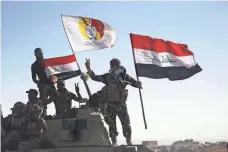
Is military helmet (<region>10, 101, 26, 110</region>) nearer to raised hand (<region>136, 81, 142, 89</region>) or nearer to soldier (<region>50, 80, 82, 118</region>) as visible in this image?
soldier (<region>50, 80, 82, 118</region>)

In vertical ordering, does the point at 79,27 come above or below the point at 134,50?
above

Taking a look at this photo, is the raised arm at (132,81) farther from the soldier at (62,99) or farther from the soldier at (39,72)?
the soldier at (39,72)

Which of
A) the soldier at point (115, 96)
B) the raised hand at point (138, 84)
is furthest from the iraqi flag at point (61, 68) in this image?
the raised hand at point (138, 84)

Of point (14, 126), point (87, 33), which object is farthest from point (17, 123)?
point (87, 33)

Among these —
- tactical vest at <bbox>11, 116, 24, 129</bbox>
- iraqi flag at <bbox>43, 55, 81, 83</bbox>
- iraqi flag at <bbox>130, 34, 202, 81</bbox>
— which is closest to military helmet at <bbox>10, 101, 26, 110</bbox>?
tactical vest at <bbox>11, 116, 24, 129</bbox>

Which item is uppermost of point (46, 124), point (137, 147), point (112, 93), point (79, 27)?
point (79, 27)

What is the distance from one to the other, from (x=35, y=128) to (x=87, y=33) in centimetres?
372

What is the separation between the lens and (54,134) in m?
8.97

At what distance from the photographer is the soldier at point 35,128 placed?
8664 millimetres

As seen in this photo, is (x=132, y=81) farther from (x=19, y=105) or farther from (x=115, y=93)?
(x=19, y=105)

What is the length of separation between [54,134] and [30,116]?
2.17 ft

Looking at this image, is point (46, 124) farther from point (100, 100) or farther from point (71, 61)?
point (71, 61)

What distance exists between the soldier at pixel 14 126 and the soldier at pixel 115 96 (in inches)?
74.6

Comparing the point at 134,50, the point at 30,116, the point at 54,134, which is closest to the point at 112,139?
the point at 54,134
